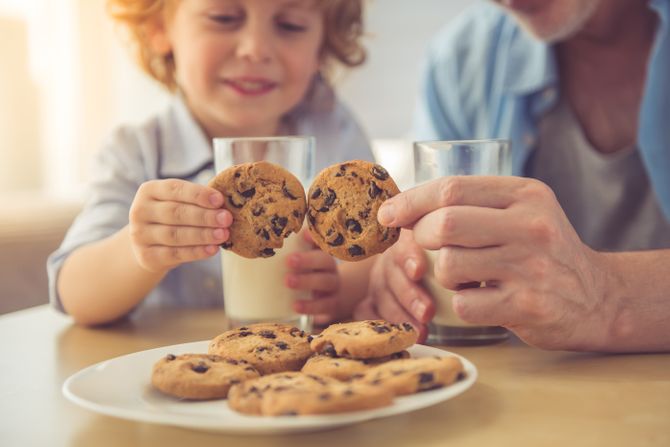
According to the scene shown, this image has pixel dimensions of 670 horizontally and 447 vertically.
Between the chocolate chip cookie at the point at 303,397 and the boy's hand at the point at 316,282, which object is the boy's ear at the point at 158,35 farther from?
the chocolate chip cookie at the point at 303,397

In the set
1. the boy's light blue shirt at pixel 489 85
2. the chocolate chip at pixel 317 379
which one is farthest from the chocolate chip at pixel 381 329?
the boy's light blue shirt at pixel 489 85

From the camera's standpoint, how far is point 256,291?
44.9 inches

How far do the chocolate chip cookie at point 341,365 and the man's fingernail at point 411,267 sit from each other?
27 cm

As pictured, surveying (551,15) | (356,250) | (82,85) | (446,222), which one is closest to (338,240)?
(356,250)

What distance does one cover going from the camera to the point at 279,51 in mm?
1500

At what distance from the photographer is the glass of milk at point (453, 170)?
957mm

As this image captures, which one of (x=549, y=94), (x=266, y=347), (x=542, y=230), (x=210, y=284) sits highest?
(x=549, y=94)

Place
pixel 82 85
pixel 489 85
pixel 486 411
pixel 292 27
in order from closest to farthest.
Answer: pixel 486 411
pixel 292 27
pixel 489 85
pixel 82 85

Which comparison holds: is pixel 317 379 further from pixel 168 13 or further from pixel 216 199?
pixel 168 13

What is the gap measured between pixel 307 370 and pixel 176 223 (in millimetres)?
307

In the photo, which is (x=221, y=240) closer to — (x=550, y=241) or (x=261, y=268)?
(x=261, y=268)

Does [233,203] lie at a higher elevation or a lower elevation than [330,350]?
higher

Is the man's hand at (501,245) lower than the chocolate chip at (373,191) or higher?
lower

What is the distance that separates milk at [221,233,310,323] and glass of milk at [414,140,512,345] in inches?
9.0
